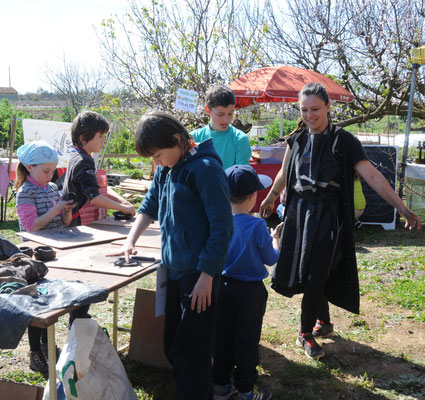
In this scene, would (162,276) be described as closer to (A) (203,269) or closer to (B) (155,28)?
(A) (203,269)

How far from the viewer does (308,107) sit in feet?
9.59

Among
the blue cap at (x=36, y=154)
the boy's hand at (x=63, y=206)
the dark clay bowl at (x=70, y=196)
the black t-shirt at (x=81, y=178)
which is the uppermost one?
the blue cap at (x=36, y=154)

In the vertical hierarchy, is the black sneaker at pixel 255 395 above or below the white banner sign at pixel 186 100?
below

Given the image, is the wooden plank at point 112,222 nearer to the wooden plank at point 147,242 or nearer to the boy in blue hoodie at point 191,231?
the wooden plank at point 147,242

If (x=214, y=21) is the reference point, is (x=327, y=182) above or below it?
below

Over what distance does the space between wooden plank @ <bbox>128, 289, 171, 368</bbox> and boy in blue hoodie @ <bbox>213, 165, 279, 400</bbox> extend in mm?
654

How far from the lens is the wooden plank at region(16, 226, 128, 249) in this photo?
2748 mm

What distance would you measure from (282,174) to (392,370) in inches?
56.5

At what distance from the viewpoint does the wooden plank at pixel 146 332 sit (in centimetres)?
308

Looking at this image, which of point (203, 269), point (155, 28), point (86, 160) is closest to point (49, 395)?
point (203, 269)

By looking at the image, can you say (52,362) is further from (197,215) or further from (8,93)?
(8,93)

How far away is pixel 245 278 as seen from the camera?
2.49m

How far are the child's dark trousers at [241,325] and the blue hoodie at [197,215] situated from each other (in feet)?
1.58

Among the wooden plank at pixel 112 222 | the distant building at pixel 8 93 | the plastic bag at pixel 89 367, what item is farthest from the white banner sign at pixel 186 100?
the distant building at pixel 8 93
